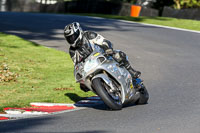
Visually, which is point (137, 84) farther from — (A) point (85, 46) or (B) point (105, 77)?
(A) point (85, 46)

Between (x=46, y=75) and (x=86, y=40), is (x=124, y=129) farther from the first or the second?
(x=46, y=75)

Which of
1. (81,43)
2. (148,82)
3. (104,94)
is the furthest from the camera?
(148,82)

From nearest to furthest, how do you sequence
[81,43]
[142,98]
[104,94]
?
[104,94] → [81,43] → [142,98]

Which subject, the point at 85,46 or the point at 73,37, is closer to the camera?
the point at 73,37

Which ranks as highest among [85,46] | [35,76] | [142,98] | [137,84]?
[85,46]

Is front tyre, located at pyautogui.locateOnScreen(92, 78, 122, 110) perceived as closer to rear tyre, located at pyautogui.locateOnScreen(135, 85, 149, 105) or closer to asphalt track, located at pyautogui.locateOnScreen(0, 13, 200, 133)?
asphalt track, located at pyautogui.locateOnScreen(0, 13, 200, 133)

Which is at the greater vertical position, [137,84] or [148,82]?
[137,84]

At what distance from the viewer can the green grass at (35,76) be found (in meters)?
9.06

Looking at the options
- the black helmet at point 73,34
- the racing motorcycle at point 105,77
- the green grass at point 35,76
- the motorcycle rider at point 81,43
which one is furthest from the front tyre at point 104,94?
the green grass at point 35,76

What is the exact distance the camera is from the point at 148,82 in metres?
11.4

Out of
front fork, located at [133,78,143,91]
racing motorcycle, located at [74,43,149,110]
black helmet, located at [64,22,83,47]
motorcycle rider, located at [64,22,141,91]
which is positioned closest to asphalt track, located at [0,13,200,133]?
racing motorcycle, located at [74,43,149,110]

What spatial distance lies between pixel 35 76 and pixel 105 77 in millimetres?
4470

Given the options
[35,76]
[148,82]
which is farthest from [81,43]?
[148,82]

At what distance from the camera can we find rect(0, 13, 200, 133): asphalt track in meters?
6.43
